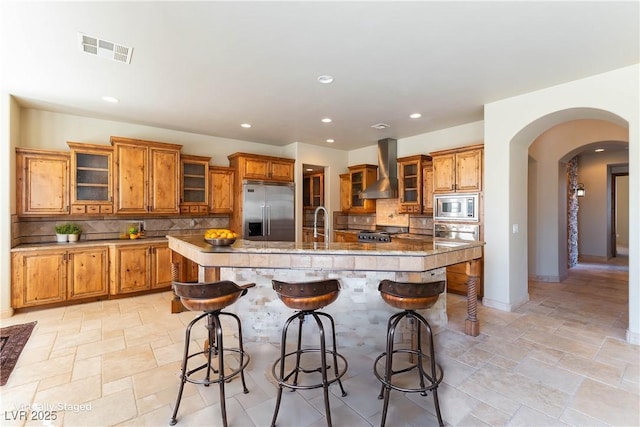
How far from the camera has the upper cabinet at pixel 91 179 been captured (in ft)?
14.2

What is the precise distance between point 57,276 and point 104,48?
10.7ft

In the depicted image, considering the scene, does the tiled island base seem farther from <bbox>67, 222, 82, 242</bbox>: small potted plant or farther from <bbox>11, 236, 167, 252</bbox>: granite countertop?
<bbox>67, 222, 82, 242</bbox>: small potted plant

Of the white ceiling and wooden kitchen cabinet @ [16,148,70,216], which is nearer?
the white ceiling

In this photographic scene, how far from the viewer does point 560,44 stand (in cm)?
259

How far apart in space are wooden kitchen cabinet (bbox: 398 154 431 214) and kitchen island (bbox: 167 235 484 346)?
7.89ft

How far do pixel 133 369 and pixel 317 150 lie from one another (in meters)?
5.26

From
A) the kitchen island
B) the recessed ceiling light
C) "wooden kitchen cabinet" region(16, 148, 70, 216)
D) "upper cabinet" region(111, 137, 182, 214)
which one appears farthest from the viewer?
"upper cabinet" region(111, 137, 182, 214)

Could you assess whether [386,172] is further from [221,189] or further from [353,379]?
[353,379]

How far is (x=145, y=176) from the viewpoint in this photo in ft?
15.7

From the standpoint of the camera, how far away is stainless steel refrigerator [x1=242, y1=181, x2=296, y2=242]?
18.5ft

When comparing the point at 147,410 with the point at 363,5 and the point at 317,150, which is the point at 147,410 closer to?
the point at 363,5

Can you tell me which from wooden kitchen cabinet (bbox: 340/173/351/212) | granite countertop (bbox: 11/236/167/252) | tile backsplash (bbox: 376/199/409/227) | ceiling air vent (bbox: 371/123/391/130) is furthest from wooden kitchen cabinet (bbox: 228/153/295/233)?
tile backsplash (bbox: 376/199/409/227)

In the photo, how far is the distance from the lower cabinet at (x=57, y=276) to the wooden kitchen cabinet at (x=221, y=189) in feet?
6.17

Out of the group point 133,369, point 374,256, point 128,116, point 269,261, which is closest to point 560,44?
point 374,256
